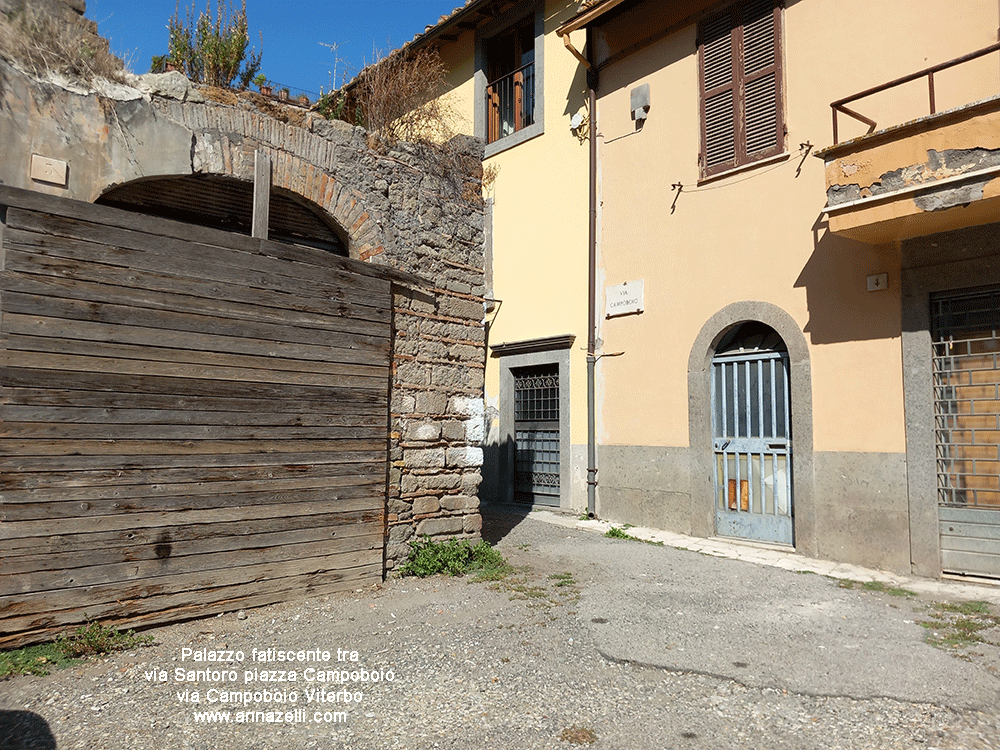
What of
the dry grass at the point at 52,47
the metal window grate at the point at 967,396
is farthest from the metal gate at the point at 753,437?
the dry grass at the point at 52,47

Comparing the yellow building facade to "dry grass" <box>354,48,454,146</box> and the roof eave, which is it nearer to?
the roof eave

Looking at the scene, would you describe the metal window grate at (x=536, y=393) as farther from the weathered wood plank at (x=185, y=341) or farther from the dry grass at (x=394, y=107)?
the weathered wood plank at (x=185, y=341)

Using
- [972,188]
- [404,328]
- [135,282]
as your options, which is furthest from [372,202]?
[972,188]

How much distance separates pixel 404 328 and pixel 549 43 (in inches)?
265

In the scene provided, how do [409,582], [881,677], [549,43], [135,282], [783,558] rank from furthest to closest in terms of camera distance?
[549,43] → [783,558] → [409,582] → [135,282] → [881,677]

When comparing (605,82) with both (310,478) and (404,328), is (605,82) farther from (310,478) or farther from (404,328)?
(310,478)

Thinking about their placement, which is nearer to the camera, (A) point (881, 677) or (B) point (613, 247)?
(A) point (881, 677)

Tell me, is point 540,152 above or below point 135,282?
above

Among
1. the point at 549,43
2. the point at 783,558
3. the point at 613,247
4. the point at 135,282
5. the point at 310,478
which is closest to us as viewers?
the point at 135,282

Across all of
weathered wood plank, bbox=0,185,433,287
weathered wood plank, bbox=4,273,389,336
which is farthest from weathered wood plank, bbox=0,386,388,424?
weathered wood plank, bbox=0,185,433,287

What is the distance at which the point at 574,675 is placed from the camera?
3.74m

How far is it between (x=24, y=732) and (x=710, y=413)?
6.77 metres

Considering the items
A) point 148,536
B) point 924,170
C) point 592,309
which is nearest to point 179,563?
point 148,536

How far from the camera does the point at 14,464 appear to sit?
3.84 m
